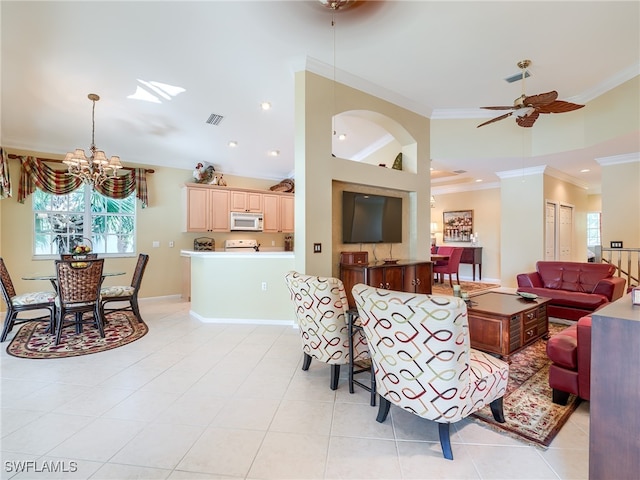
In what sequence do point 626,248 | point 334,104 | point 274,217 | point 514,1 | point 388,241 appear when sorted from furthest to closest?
point 274,217, point 626,248, point 388,241, point 334,104, point 514,1

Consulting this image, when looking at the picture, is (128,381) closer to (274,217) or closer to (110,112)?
(110,112)

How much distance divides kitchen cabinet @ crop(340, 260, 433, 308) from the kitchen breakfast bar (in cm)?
80

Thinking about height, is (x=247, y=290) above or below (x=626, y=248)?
below

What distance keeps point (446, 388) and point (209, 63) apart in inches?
155

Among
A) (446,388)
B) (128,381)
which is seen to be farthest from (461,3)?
(128,381)

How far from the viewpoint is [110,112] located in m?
4.43

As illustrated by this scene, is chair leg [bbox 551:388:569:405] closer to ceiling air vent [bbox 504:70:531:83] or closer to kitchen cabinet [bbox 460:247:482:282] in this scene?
ceiling air vent [bbox 504:70:531:83]

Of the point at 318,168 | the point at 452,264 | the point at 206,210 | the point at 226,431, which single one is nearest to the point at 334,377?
the point at 226,431

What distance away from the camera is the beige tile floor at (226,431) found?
156 centimetres

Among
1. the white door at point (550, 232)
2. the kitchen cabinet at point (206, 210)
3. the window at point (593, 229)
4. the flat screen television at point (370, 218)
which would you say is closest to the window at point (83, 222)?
the kitchen cabinet at point (206, 210)

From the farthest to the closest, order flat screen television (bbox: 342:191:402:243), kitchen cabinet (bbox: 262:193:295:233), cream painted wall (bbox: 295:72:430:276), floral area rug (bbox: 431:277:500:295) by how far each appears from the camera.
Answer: kitchen cabinet (bbox: 262:193:295:233)
floral area rug (bbox: 431:277:500:295)
flat screen television (bbox: 342:191:402:243)
cream painted wall (bbox: 295:72:430:276)

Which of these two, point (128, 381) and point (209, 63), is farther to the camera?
point (209, 63)

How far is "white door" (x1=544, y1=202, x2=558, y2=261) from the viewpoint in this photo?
6.45 metres

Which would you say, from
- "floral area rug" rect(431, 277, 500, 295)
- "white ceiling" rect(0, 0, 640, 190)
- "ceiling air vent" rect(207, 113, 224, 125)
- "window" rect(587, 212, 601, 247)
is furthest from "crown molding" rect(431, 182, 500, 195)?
"ceiling air vent" rect(207, 113, 224, 125)
